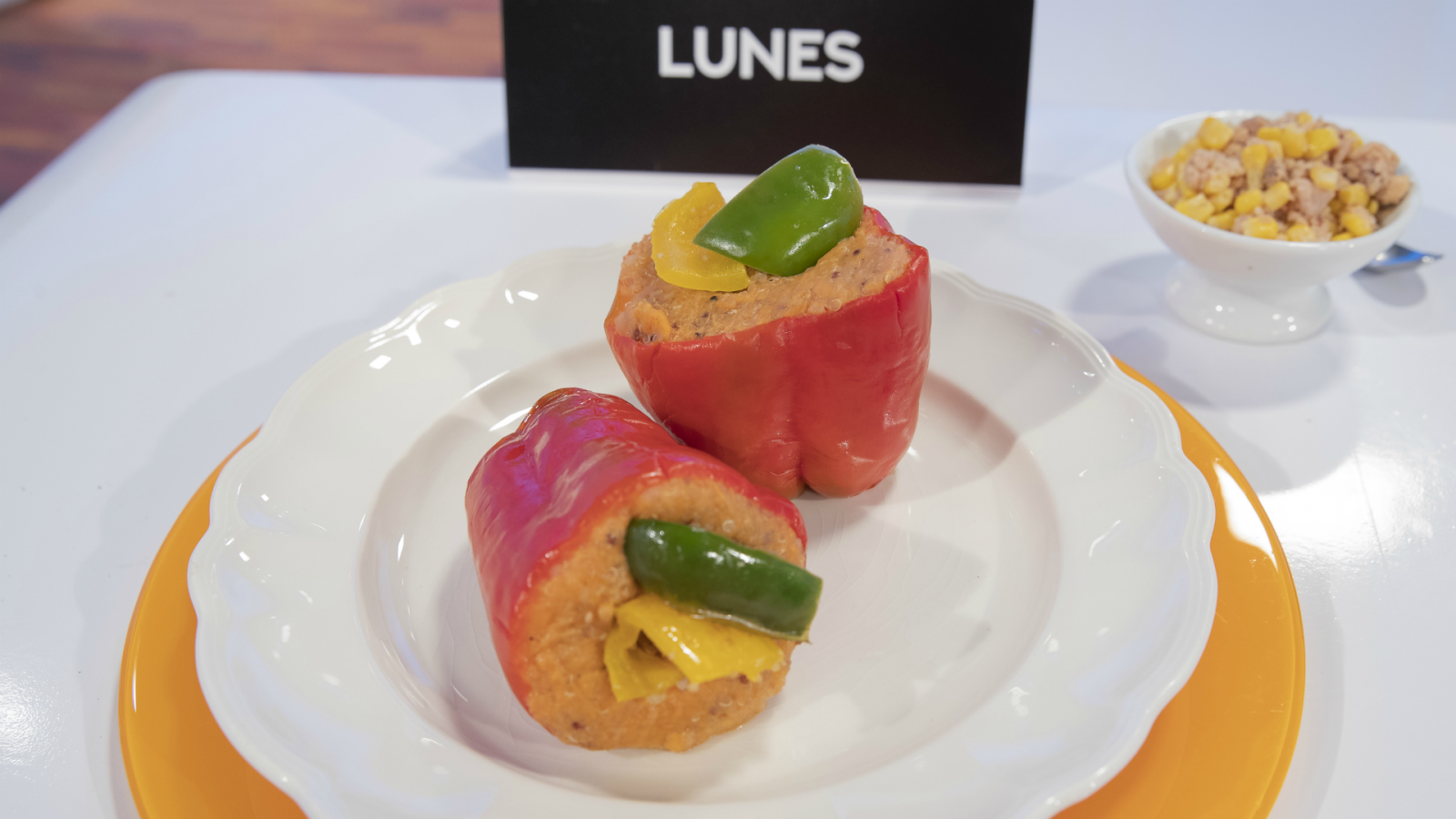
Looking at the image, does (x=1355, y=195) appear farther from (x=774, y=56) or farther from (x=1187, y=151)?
(x=774, y=56)

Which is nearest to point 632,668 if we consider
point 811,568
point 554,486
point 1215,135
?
point 554,486

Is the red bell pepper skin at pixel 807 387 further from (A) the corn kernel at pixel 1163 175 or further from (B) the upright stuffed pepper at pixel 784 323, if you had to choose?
(A) the corn kernel at pixel 1163 175

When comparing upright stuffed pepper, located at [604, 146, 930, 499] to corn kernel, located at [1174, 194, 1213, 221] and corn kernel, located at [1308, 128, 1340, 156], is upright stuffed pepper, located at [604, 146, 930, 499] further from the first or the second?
corn kernel, located at [1308, 128, 1340, 156]

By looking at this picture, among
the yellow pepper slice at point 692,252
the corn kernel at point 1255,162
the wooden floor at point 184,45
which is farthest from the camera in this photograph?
the wooden floor at point 184,45

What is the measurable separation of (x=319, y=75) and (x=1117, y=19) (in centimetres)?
335

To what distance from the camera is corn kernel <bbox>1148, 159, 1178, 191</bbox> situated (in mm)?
2330

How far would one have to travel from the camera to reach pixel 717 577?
4.61 ft

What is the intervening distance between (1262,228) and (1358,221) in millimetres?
188

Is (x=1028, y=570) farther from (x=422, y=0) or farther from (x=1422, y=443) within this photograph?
(x=422, y=0)

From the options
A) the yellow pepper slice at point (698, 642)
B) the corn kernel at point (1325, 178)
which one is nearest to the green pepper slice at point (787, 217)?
the yellow pepper slice at point (698, 642)

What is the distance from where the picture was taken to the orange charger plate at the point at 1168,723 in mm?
1418

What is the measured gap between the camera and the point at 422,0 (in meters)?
5.93

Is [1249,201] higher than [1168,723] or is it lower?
higher

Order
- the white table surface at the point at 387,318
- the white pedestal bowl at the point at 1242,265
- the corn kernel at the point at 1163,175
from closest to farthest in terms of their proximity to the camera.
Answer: the white table surface at the point at 387,318, the white pedestal bowl at the point at 1242,265, the corn kernel at the point at 1163,175
